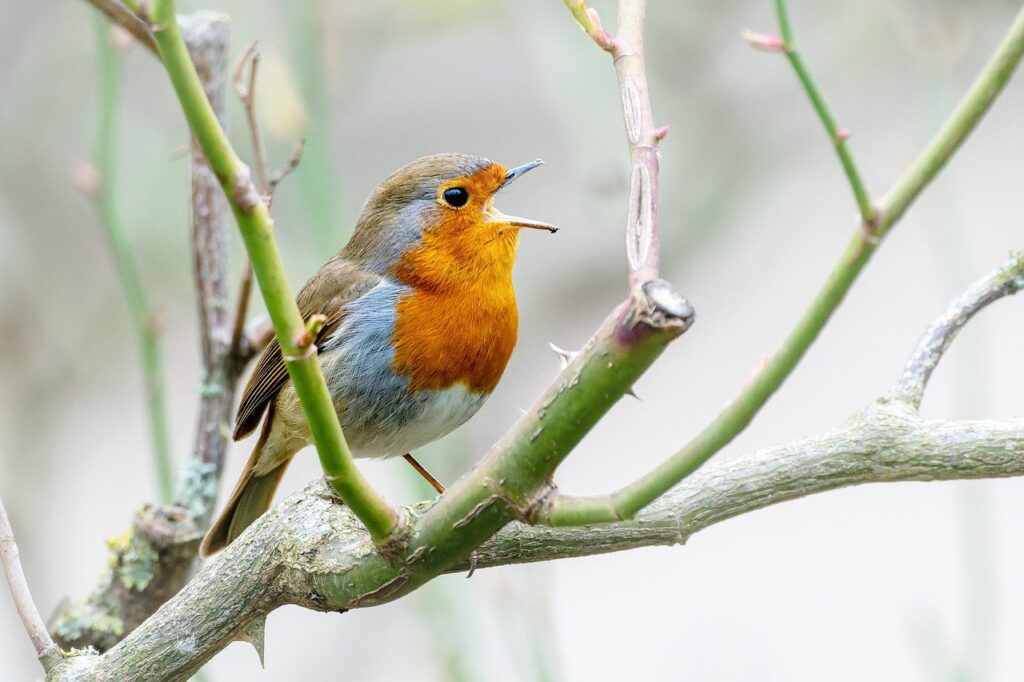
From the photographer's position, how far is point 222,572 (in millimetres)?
1881

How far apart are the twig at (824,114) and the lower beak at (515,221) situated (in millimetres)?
858

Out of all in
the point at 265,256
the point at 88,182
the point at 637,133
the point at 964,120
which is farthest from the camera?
the point at 88,182

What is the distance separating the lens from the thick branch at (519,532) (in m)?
1.73

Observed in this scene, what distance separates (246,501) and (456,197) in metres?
0.88

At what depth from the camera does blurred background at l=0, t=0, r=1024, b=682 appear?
448 centimetres

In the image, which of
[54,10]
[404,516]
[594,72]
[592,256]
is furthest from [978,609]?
[54,10]

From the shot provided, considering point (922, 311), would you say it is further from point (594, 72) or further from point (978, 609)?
point (978, 609)

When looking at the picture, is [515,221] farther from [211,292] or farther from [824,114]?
[824,114]

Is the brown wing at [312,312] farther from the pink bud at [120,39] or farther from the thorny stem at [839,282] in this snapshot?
the thorny stem at [839,282]

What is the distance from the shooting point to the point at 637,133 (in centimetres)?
142

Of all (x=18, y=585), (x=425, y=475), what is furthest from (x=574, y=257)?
(x=18, y=585)

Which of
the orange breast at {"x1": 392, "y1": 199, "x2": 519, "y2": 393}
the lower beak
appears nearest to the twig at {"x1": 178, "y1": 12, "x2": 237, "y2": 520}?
the orange breast at {"x1": 392, "y1": 199, "x2": 519, "y2": 393}

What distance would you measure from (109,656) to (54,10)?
390 centimetres

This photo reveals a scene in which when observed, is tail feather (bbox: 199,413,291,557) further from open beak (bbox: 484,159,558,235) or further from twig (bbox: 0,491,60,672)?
twig (bbox: 0,491,60,672)
